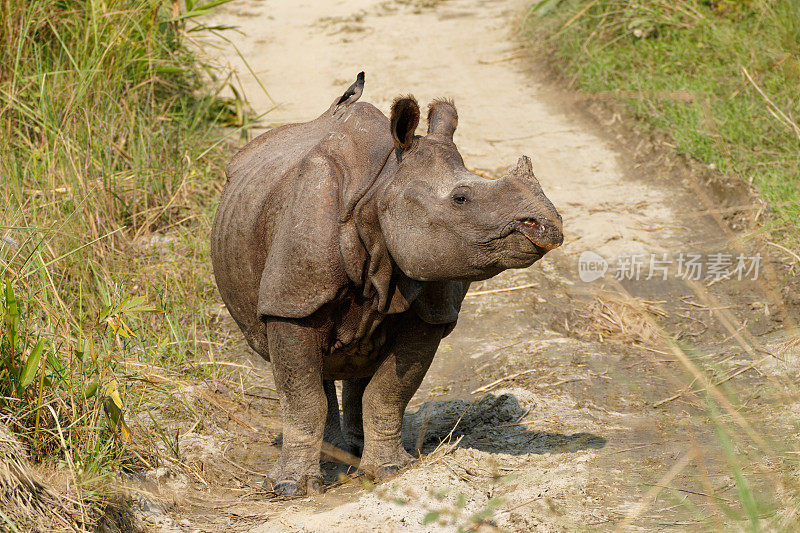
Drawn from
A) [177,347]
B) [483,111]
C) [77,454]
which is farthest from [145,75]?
[77,454]

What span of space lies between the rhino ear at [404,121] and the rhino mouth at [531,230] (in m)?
0.67

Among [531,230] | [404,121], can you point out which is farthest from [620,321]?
[531,230]

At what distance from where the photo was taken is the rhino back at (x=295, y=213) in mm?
4090

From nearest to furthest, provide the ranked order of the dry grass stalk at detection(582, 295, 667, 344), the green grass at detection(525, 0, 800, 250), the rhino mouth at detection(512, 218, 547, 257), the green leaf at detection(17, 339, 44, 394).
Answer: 1. the rhino mouth at detection(512, 218, 547, 257)
2. the green leaf at detection(17, 339, 44, 394)
3. the dry grass stalk at detection(582, 295, 667, 344)
4. the green grass at detection(525, 0, 800, 250)

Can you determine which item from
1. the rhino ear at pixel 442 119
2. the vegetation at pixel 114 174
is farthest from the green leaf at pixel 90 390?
the rhino ear at pixel 442 119

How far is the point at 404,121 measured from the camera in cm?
396

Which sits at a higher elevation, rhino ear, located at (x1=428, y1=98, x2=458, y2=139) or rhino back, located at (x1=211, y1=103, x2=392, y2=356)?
rhino ear, located at (x1=428, y1=98, x2=458, y2=139)

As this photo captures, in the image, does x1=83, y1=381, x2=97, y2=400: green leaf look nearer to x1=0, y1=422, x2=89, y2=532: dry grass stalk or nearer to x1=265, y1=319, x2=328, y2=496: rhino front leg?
x1=0, y1=422, x2=89, y2=532: dry grass stalk

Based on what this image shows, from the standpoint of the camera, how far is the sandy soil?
4.07 metres

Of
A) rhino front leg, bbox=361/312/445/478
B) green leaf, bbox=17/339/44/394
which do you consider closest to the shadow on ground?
rhino front leg, bbox=361/312/445/478

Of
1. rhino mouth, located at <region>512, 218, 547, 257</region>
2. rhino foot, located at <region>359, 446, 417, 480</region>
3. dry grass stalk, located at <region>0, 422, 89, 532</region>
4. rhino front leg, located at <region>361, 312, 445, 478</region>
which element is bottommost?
rhino foot, located at <region>359, 446, 417, 480</region>

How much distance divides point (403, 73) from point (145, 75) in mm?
3592

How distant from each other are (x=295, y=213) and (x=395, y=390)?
38.2 inches

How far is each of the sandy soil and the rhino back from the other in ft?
2.77
